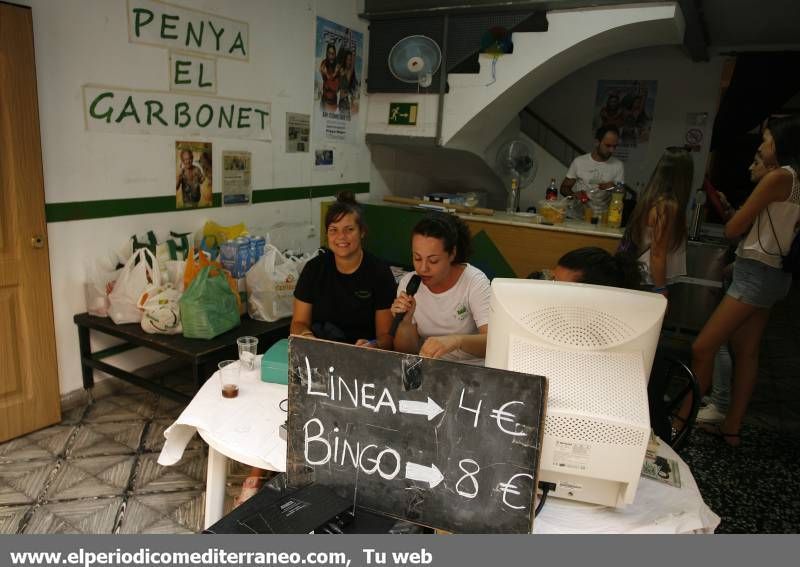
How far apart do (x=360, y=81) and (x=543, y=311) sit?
4029 mm

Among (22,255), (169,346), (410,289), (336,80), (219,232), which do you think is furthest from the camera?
(336,80)

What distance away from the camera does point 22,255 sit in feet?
8.48

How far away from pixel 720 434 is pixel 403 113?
10.8 feet

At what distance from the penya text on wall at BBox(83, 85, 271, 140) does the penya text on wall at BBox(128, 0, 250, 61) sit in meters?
0.28

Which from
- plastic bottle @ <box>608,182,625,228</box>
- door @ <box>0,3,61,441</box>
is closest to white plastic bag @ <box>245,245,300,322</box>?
door @ <box>0,3,61,441</box>

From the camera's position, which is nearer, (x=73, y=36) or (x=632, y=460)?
(x=632, y=460)

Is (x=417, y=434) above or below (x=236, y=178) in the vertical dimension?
below

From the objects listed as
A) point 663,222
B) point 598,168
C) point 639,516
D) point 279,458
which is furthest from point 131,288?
point 598,168

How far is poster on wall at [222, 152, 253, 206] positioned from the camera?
3.61 metres

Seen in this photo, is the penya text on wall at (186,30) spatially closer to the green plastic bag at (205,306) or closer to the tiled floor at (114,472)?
the green plastic bag at (205,306)

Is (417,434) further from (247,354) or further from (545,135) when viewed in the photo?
(545,135)
